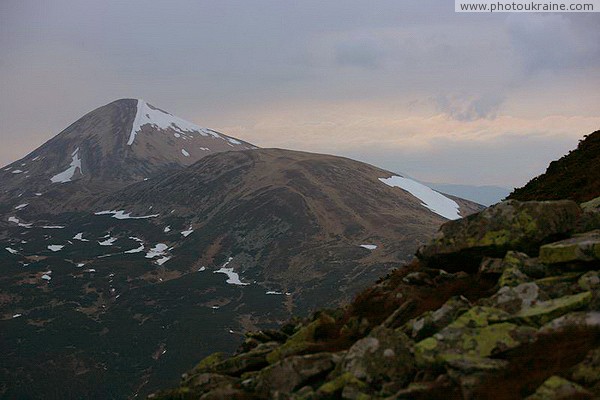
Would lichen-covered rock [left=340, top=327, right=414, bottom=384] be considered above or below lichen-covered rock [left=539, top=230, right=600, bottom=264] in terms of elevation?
below

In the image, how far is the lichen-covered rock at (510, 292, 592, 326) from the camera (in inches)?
481

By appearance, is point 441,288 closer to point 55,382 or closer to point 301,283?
point 55,382

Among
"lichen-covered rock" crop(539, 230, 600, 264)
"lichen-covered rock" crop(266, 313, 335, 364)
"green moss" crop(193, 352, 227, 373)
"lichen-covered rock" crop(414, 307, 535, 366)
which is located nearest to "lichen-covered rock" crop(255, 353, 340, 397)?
"lichen-covered rock" crop(266, 313, 335, 364)

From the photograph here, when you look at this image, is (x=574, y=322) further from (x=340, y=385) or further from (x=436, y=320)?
(x=340, y=385)

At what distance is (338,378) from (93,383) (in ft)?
454

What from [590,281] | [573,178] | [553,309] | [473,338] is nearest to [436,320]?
[473,338]

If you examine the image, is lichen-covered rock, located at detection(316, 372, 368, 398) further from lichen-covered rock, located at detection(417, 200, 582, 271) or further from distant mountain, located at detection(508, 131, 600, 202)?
distant mountain, located at detection(508, 131, 600, 202)

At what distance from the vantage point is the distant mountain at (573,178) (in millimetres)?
26469

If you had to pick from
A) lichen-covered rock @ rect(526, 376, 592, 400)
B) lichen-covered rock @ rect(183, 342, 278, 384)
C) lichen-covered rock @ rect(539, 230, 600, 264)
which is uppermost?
lichen-covered rock @ rect(539, 230, 600, 264)

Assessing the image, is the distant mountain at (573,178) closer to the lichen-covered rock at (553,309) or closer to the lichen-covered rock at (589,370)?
the lichen-covered rock at (553,309)

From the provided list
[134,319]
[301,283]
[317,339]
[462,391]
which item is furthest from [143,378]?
[462,391]

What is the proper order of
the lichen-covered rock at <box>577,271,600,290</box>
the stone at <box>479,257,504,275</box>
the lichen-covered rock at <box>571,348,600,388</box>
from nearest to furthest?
the lichen-covered rock at <box>571,348,600,388</box>, the lichen-covered rock at <box>577,271,600,290</box>, the stone at <box>479,257,504,275</box>

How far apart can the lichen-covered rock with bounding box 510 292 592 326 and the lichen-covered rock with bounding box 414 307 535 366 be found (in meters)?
0.45

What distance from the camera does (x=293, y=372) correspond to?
14000 millimetres
